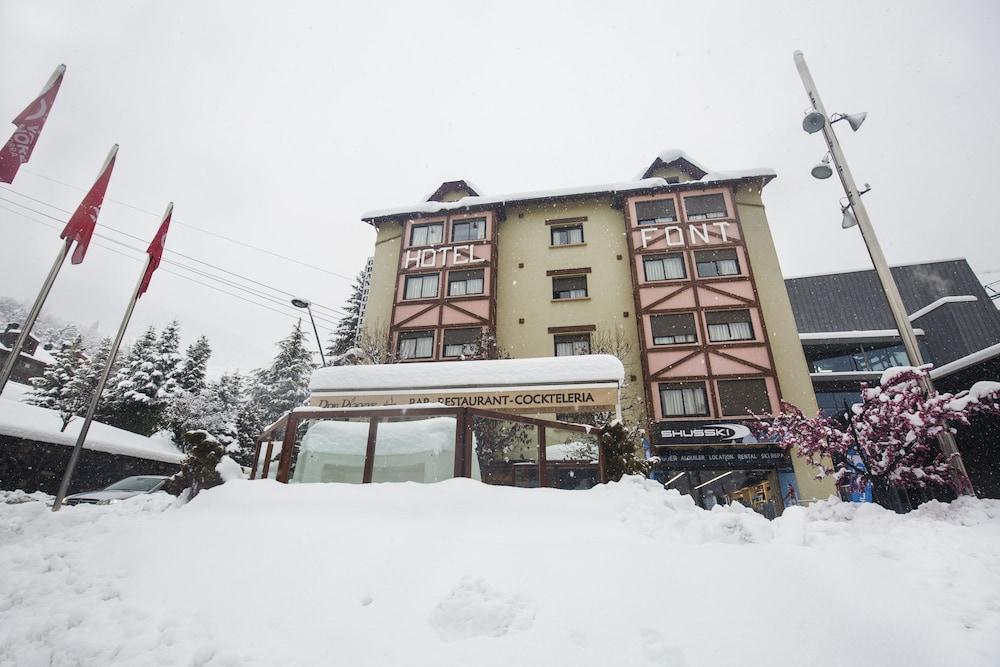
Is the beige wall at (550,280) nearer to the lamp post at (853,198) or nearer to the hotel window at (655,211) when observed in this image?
the hotel window at (655,211)

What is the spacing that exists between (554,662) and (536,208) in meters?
23.5

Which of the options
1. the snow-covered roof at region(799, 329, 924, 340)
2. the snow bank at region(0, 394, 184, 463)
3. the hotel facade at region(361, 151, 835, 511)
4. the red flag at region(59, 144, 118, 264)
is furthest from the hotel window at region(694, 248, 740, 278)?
the snow bank at region(0, 394, 184, 463)

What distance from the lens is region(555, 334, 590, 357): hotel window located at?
20.9m

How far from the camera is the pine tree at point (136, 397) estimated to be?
2739 centimetres

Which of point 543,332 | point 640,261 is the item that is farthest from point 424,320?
point 640,261

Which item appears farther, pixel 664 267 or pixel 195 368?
pixel 195 368

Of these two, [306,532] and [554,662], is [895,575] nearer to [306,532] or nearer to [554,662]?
[554,662]

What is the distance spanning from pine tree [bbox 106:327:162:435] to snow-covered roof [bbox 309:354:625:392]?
82.5 feet

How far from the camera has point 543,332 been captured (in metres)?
21.5

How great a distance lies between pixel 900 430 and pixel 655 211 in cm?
1709

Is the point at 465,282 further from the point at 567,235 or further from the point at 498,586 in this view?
the point at 498,586

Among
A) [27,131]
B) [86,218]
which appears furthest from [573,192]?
[27,131]

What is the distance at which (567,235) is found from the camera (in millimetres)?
23891

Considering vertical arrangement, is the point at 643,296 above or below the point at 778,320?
above
